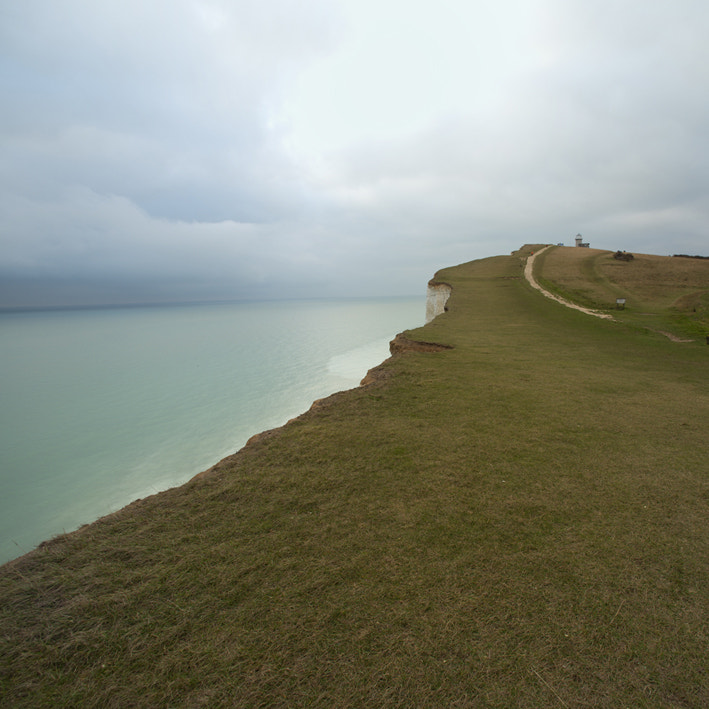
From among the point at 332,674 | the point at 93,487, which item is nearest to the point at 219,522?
the point at 332,674

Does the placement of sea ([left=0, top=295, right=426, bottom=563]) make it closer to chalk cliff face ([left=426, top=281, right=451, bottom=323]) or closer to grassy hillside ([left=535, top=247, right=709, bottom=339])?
chalk cliff face ([left=426, top=281, right=451, bottom=323])

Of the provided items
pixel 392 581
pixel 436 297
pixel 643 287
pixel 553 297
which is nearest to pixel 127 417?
pixel 392 581

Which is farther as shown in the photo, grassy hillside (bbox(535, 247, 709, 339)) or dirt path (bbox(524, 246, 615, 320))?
dirt path (bbox(524, 246, 615, 320))

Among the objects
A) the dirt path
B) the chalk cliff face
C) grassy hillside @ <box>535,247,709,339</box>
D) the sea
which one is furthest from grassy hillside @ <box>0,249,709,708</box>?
the chalk cliff face

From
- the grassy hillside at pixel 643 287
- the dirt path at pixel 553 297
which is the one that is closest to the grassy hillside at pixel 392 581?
the grassy hillside at pixel 643 287

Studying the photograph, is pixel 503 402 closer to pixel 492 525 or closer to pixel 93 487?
pixel 492 525
